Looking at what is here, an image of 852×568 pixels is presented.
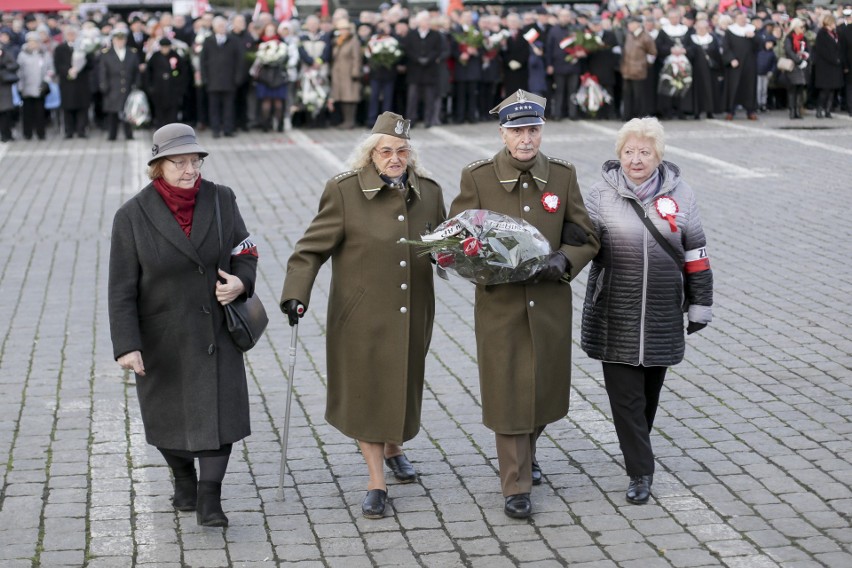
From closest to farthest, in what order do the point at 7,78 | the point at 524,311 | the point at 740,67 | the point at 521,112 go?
1. the point at 521,112
2. the point at 524,311
3. the point at 7,78
4. the point at 740,67

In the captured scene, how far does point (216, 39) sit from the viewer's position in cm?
2250

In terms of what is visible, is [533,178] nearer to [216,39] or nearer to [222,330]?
[222,330]

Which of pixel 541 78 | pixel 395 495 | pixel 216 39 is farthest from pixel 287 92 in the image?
pixel 395 495

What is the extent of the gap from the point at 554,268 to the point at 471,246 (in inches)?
17.2

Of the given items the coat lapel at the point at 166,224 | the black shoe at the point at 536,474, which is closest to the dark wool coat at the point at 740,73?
the black shoe at the point at 536,474

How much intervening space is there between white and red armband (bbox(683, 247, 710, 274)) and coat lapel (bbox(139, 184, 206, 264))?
2.28 meters

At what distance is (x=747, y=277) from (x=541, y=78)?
1360cm

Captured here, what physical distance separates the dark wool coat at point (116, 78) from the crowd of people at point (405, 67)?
0.02 meters

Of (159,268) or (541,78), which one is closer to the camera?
(159,268)

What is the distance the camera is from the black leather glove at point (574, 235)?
20.3 feet

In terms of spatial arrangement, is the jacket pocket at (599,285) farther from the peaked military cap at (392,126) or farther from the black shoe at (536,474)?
the peaked military cap at (392,126)

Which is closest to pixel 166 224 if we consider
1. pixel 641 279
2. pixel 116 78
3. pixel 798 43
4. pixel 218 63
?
pixel 641 279

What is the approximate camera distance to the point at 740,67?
78.2 ft

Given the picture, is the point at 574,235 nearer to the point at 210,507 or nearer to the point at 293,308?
the point at 293,308
